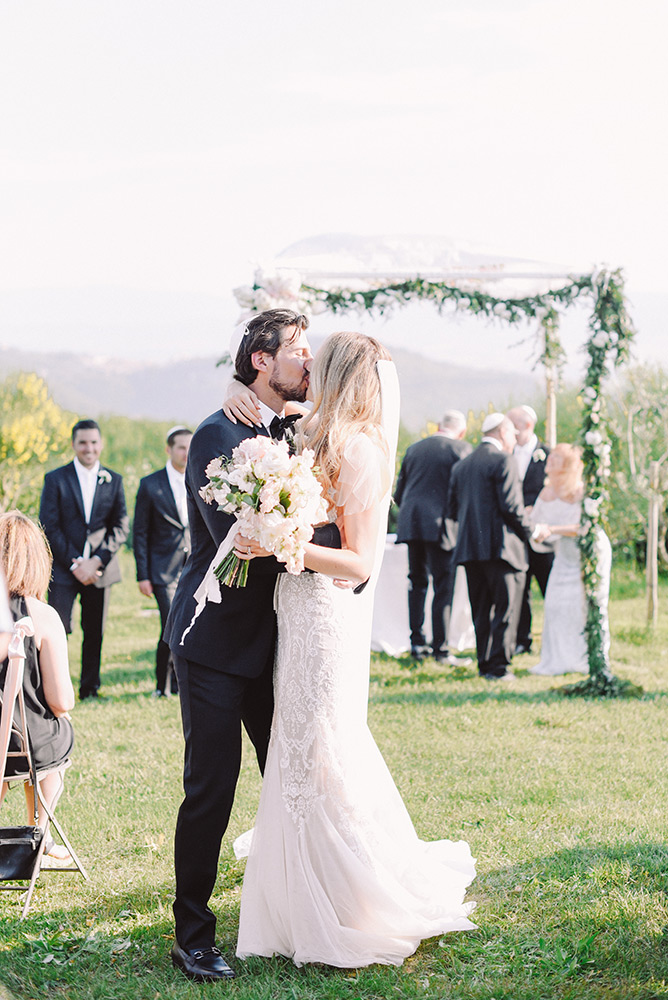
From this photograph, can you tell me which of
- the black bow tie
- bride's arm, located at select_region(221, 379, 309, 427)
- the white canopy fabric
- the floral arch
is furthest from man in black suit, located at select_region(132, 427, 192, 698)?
bride's arm, located at select_region(221, 379, 309, 427)

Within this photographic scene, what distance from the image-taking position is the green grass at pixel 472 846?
335cm

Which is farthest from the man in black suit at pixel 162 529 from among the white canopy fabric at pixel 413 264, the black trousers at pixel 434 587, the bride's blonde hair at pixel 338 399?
the bride's blonde hair at pixel 338 399

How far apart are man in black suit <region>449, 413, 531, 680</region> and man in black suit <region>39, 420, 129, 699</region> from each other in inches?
113

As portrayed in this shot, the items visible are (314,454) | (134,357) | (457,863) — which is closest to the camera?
(314,454)

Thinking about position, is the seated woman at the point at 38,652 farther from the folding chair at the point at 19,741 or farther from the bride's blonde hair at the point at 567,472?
the bride's blonde hair at the point at 567,472

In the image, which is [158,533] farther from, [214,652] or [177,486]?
[214,652]

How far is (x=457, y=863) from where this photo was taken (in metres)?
4.11

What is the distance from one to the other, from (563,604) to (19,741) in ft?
19.1

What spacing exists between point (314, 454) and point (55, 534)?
5.25 m

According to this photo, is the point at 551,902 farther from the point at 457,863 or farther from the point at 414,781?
the point at 414,781

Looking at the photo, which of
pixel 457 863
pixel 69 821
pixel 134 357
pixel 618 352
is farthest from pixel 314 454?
pixel 134 357

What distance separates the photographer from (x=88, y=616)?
26.9ft

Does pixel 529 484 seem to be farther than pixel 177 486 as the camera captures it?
Yes

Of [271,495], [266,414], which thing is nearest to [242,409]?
[266,414]
